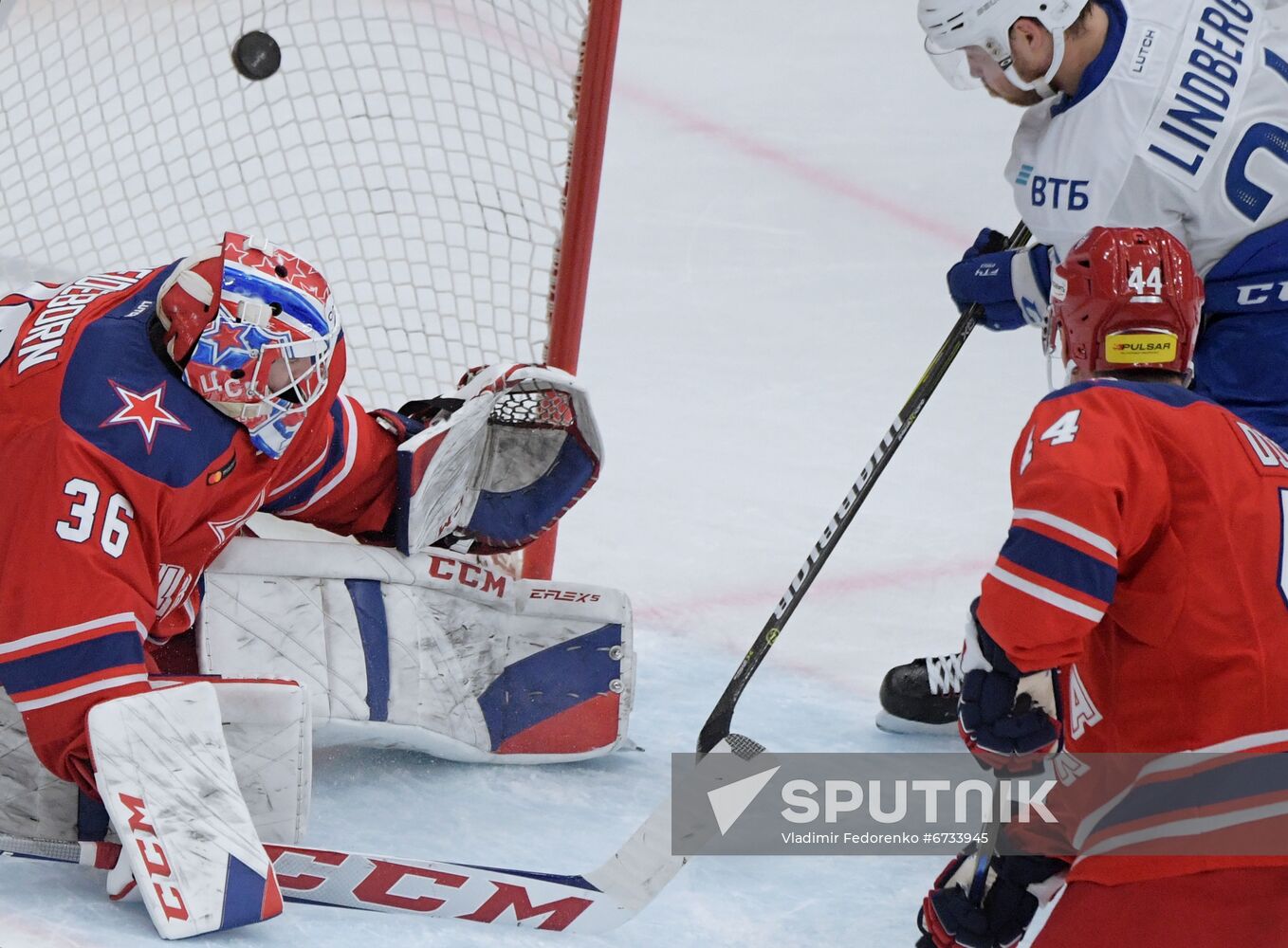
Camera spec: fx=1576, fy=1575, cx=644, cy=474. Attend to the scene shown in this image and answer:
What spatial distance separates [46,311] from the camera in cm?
197

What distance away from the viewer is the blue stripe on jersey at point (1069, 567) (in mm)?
1339

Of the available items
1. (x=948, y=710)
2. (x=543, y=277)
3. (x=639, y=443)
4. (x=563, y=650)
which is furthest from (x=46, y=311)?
(x=543, y=277)

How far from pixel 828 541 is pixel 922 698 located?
31cm

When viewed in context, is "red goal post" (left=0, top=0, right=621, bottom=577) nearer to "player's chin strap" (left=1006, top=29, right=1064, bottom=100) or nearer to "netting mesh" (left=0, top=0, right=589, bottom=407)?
"netting mesh" (left=0, top=0, right=589, bottom=407)

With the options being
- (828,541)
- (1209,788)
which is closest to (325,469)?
(828,541)

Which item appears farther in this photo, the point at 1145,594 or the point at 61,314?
the point at 61,314

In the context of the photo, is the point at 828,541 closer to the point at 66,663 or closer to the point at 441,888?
the point at 441,888

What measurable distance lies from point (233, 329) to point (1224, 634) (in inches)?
44.8

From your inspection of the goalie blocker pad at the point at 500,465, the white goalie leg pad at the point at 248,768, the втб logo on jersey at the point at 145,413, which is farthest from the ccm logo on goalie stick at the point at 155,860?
the goalie blocker pad at the point at 500,465

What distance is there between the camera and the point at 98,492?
176 cm

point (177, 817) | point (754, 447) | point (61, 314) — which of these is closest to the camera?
point (177, 817)

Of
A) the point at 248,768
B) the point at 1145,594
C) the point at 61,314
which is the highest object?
the point at 61,314

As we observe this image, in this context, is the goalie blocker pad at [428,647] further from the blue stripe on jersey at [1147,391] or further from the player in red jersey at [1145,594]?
the blue stripe on jersey at [1147,391]

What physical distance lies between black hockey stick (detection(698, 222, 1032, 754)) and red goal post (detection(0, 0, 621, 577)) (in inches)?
19.4
